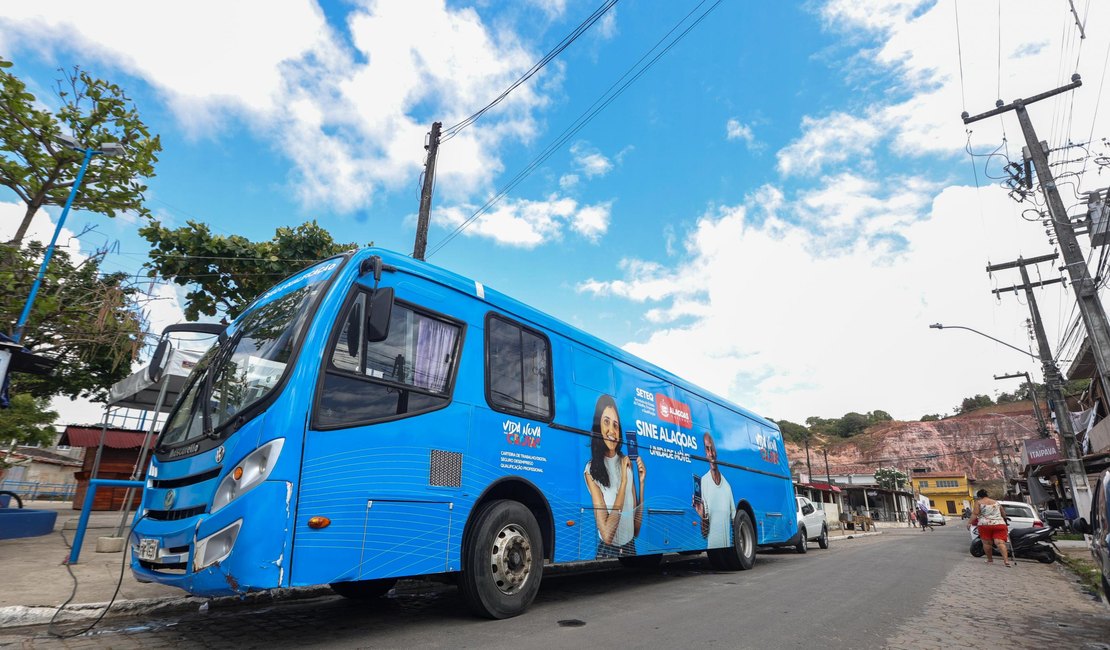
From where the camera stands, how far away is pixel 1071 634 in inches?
204

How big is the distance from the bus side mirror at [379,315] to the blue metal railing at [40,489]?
1632 inches

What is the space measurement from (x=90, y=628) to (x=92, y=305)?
7.06m

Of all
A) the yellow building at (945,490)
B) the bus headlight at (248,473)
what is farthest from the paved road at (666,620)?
the yellow building at (945,490)

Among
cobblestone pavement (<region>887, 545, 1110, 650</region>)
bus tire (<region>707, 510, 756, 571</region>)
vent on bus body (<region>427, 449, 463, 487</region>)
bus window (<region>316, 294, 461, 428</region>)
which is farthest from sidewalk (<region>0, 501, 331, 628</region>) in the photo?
bus tire (<region>707, 510, 756, 571</region>)

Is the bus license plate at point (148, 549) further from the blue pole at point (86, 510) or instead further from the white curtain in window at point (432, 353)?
the blue pole at point (86, 510)

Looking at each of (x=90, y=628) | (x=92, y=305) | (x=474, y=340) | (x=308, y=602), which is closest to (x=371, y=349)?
(x=474, y=340)

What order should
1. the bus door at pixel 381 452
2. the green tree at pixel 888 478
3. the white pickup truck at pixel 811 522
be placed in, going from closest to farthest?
the bus door at pixel 381 452
the white pickup truck at pixel 811 522
the green tree at pixel 888 478

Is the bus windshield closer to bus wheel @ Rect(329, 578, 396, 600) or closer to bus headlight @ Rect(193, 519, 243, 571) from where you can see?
bus headlight @ Rect(193, 519, 243, 571)

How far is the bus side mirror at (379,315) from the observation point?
12.9 feet

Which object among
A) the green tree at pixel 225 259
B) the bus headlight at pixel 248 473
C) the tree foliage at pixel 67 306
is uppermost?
the green tree at pixel 225 259

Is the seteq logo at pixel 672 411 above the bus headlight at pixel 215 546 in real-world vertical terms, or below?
above

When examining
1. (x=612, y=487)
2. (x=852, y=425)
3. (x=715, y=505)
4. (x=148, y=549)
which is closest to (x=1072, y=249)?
(x=715, y=505)

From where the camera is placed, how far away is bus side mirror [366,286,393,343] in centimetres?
394

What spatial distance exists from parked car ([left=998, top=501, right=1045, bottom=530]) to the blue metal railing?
4534 centimetres
